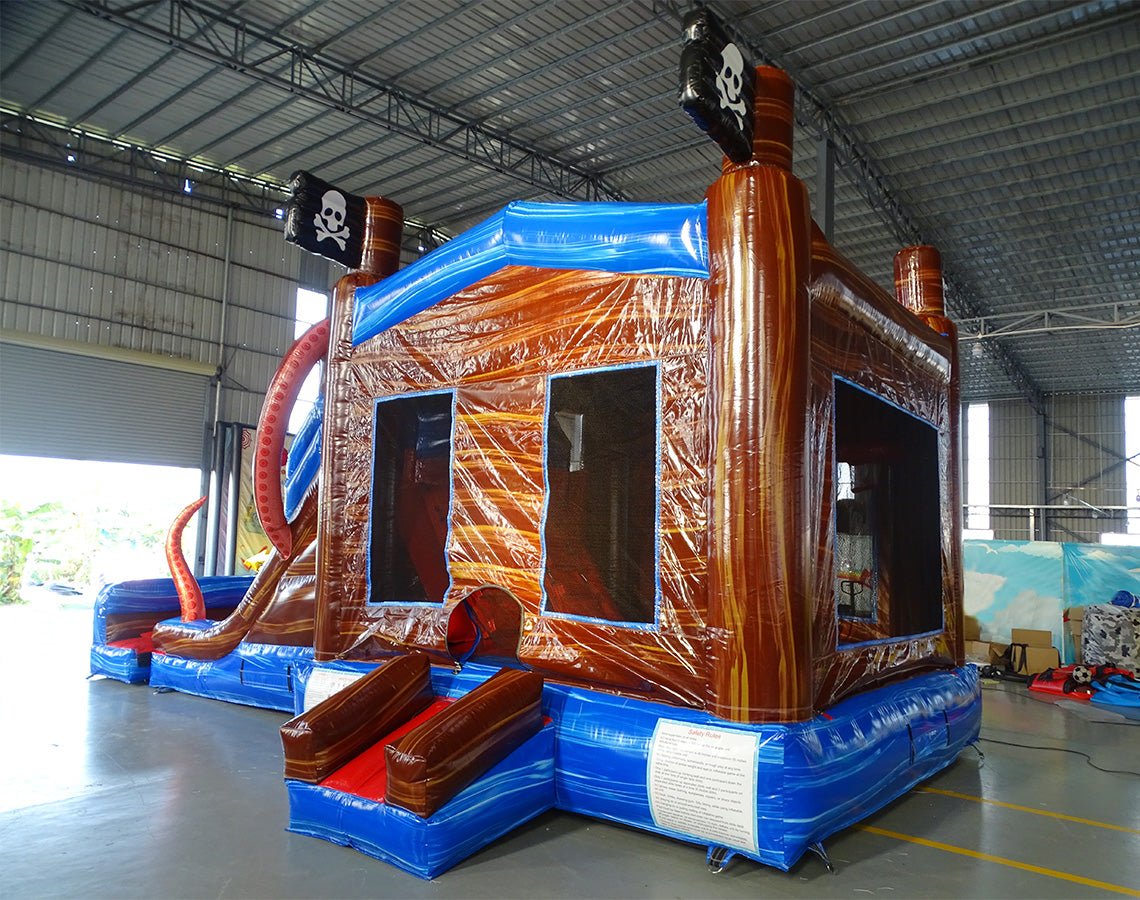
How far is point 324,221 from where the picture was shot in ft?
17.5

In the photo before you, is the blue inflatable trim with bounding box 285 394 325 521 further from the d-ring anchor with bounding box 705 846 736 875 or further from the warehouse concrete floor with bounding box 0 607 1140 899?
the d-ring anchor with bounding box 705 846 736 875

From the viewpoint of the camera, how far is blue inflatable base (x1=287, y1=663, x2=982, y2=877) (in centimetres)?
303

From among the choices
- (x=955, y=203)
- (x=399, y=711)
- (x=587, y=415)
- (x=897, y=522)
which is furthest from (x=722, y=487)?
(x=955, y=203)

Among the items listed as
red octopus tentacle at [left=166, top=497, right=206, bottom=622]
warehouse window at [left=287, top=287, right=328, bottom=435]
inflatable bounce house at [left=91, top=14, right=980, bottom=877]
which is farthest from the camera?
warehouse window at [left=287, top=287, right=328, bottom=435]

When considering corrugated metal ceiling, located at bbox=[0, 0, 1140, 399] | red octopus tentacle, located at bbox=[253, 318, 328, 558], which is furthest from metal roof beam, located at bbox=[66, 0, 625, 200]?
red octopus tentacle, located at bbox=[253, 318, 328, 558]

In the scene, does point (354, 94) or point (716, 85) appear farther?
point (354, 94)

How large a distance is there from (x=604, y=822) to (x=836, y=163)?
9419mm

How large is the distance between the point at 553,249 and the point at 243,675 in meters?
3.84

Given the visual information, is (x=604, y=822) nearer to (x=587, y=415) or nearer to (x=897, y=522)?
(x=587, y=415)

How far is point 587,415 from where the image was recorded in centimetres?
392

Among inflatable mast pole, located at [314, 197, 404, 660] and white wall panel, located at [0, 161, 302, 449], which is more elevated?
white wall panel, located at [0, 161, 302, 449]

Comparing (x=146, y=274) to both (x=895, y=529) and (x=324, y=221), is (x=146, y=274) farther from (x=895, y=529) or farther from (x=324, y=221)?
(x=895, y=529)

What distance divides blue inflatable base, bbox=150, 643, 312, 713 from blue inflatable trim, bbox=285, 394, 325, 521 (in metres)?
0.99

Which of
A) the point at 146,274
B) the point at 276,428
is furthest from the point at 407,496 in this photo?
the point at 146,274
